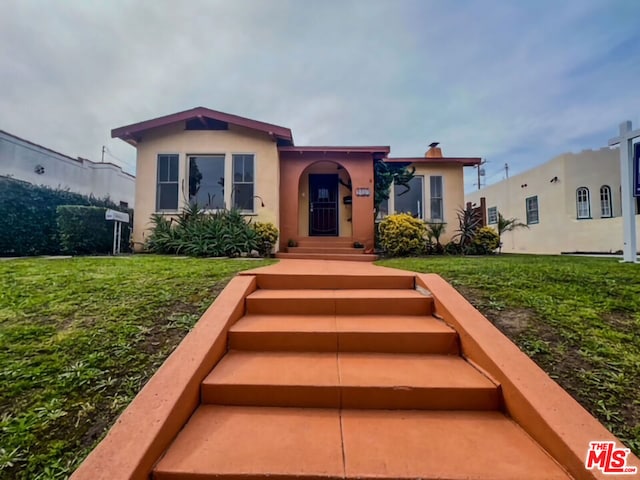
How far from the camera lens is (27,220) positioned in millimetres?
8086

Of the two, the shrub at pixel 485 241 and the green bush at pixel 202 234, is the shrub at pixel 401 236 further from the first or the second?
the green bush at pixel 202 234

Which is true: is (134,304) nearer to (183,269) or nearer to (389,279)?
(183,269)

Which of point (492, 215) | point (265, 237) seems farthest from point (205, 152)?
point (492, 215)

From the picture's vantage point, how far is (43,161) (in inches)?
490

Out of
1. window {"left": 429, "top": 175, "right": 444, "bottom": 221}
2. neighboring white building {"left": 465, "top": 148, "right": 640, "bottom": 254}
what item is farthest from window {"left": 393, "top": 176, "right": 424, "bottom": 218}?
neighboring white building {"left": 465, "top": 148, "right": 640, "bottom": 254}

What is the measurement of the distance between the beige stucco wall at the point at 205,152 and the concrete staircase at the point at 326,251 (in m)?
1.20

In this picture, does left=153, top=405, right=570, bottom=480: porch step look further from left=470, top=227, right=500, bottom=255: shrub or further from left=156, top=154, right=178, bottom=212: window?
left=470, top=227, right=500, bottom=255: shrub

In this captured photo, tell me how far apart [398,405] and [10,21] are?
1357 centimetres

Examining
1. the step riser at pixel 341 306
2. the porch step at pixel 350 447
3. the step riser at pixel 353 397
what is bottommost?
the porch step at pixel 350 447

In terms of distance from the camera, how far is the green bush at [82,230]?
761 centimetres

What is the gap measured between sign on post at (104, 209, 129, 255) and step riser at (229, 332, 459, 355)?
7.19m

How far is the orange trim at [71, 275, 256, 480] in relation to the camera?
141 cm

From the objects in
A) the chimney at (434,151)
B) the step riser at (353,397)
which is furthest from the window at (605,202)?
the step riser at (353,397)

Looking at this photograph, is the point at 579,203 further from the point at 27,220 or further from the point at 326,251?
the point at 27,220
